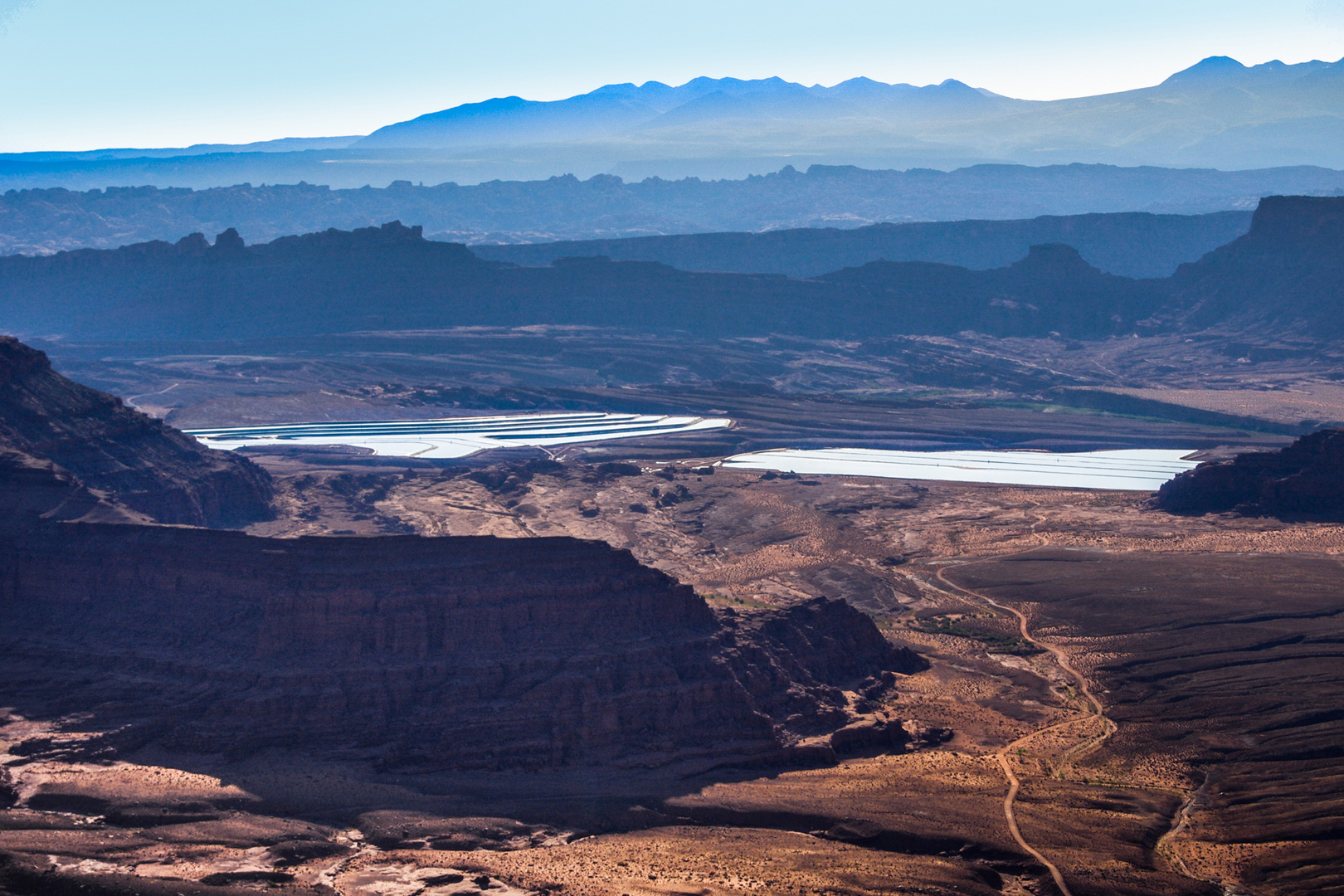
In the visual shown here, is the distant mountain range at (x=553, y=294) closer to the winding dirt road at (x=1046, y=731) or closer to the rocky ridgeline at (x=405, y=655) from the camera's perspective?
the winding dirt road at (x=1046, y=731)

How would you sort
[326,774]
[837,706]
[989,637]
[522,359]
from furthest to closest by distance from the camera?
[522,359], [989,637], [837,706], [326,774]

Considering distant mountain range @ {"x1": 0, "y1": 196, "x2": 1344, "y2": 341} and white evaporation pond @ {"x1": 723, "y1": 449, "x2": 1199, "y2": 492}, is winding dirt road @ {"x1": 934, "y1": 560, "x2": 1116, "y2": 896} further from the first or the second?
distant mountain range @ {"x1": 0, "y1": 196, "x2": 1344, "y2": 341}

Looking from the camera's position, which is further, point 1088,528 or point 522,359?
point 522,359

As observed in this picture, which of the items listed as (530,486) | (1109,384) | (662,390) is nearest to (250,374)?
(662,390)

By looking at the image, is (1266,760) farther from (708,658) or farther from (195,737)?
(195,737)

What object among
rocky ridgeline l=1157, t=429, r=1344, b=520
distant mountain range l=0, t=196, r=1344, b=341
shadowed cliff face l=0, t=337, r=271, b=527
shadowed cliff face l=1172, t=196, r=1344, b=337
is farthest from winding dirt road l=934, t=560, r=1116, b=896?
distant mountain range l=0, t=196, r=1344, b=341

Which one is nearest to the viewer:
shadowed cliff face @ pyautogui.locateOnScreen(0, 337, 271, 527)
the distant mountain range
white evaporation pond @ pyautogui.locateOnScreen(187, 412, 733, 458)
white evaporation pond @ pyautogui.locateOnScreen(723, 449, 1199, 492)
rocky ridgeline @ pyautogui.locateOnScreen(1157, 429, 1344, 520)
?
shadowed cliff face @ pyautogui.locateOnScreen(0, 337, 271, 527)

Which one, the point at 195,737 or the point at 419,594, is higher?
the point at 419,594

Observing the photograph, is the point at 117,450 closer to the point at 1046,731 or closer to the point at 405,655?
the point at 405,655
